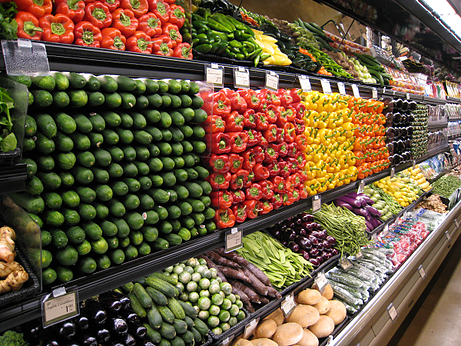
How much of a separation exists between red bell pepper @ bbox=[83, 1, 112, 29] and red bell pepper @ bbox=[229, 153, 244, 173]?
2.88 feet

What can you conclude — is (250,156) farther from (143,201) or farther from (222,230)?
(143,201)

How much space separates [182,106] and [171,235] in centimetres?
61

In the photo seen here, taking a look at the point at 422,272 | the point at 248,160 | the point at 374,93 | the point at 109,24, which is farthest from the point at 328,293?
the point at 109,24

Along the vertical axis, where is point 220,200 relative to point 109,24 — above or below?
below

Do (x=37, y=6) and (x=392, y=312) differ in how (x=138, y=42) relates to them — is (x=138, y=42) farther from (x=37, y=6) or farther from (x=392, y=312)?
(x=392, y=312)

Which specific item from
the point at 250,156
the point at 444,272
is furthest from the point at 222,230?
the point at 444,272

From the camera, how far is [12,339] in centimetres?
125

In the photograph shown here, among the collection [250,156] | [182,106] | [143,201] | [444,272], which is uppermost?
[182,106]

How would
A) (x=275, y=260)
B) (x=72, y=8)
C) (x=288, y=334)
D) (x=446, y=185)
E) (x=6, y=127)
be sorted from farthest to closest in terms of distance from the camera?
1. (x=446, y=185)
2. (x=275, y=260)
3. (x=288, y=334)
4. (x=72, y=8)
5. (x=6, y=127)

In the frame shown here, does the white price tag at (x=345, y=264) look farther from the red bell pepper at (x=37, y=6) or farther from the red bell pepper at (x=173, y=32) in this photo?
the red bell pepper at (x=37, y=6)

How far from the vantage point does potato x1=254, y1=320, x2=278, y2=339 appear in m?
2.08

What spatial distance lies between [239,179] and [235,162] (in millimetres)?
102

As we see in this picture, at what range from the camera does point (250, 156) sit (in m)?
1.89

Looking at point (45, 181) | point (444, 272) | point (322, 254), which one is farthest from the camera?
point (444, 272)
